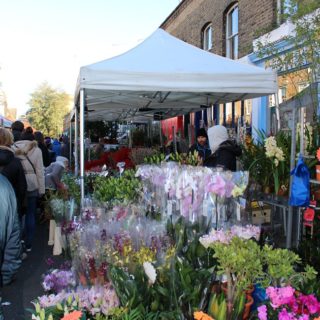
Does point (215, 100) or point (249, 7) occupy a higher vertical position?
point (249, 7)

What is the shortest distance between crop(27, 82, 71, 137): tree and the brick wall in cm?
3405

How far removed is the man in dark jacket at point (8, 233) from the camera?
269cm

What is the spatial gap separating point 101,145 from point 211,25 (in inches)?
207

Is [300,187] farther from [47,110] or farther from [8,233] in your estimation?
[47,110]

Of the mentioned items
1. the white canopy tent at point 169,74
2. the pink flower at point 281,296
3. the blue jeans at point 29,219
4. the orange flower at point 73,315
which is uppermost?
the white canopy tent at point 169,74

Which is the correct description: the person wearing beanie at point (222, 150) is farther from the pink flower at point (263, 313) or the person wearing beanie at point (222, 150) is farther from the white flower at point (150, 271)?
the pink flower at point (263, 313)

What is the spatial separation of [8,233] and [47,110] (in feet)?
166

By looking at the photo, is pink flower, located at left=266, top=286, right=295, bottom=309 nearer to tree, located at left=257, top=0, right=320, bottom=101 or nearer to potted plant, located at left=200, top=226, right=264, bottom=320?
potted plant, located at left=200, top=226, right=264, bottom=320

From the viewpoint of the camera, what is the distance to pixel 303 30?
510cm

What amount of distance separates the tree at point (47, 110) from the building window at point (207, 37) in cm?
3832

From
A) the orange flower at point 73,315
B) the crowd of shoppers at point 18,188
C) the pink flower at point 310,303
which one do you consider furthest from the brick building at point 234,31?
the orange flower at point 73,315

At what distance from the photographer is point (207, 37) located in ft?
46.9

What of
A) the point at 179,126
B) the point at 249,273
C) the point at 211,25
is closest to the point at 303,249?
the point at 249,273

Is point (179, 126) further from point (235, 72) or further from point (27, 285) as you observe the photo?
point (27, 285)
